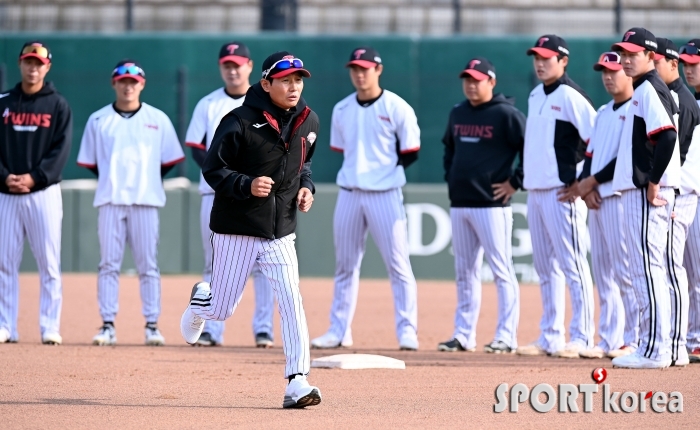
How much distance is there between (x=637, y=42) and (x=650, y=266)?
1.51 metres

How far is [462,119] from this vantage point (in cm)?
949

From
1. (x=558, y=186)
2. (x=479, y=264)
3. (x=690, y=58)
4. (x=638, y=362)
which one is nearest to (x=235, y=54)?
(x=479, y=264)

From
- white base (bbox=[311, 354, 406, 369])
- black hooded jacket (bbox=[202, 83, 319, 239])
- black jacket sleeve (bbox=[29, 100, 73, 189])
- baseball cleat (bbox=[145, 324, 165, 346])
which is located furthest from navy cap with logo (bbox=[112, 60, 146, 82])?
black hooded jacket (bbox=[202, 83, 319, 239])

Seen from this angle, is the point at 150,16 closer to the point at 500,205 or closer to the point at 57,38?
the point at 57,38

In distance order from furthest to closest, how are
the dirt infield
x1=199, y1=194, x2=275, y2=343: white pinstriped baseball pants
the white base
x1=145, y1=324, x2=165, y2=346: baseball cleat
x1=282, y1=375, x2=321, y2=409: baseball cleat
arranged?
x1=199, y1=194, x2=275, y2=343: white pinstriped baseball pants, x1=145, y1=324, x2=165, y2=346: baseball cleat, the white base, x1=282, y1=375, x2=321, y2=409: baseball cleat, the dirt infield

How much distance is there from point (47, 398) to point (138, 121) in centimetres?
359

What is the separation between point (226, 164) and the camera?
620 cm

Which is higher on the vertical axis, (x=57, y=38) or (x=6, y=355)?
(x=57, y=38)

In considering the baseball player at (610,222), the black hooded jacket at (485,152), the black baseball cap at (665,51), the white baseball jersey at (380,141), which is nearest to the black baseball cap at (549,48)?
the baseball player at (610,222)

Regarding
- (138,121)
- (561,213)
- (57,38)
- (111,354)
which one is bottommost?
(111,354)

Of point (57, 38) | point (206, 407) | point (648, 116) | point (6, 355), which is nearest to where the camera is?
point (206, 407)

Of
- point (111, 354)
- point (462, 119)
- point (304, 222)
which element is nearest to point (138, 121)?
point (111, 354)

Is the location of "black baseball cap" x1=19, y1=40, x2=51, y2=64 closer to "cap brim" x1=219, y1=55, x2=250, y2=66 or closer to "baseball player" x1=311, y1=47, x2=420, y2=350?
"cap brim" x1=219, y1=55, x2=250, y2=66

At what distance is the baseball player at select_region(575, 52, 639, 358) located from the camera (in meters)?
8.27
